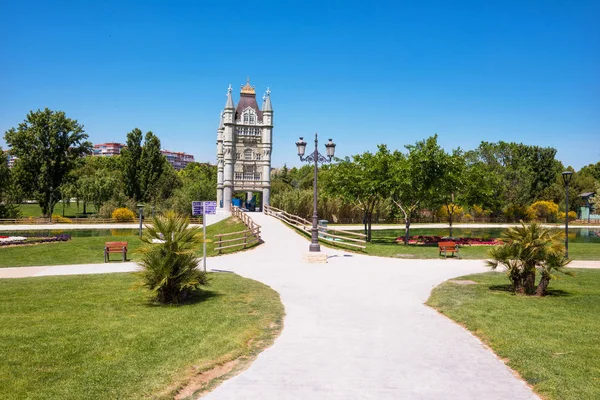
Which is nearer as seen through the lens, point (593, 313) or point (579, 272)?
point (593, 313)

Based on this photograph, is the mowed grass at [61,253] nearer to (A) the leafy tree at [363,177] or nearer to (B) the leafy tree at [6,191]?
(A) the leafy tree at [363,177]

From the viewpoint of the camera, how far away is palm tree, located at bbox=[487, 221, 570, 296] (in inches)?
483

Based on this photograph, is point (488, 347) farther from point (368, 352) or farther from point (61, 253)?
point (61, 253)

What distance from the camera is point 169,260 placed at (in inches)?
441

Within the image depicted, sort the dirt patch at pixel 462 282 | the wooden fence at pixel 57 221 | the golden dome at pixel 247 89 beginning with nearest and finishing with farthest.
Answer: the dirt patch at pixel 462 282, the golden dome at pixel 247 89, the wooden fence at pixel 57 221

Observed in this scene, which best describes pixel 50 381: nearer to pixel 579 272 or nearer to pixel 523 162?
pixel 579 272

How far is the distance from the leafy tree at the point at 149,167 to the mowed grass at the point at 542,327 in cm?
6122

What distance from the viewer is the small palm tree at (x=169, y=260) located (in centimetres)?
1115

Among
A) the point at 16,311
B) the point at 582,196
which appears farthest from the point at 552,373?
the point at 582,196

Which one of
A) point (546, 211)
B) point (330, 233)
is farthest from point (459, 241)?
point (546, 211)

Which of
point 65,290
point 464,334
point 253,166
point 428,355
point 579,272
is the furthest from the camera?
point 253,166

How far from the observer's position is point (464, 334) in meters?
9.03

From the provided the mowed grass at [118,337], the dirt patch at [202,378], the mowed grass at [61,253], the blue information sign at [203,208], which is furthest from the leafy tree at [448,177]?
the dirt patch at [202,378]

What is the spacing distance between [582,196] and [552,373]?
306 ft
